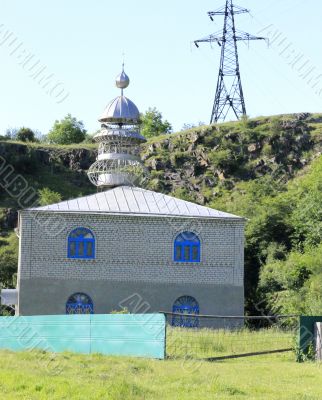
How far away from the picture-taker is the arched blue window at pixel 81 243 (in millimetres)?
32281

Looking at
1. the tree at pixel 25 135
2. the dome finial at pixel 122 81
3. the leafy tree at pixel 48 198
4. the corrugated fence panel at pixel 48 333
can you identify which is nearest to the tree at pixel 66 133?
the tree at pixel 25 135

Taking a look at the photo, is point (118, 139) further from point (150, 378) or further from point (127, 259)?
point (150, 378)

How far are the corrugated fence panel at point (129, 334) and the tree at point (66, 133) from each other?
200 feet

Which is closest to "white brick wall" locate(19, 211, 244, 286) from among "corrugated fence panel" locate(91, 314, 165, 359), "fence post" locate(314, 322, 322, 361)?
"corrugated fence panel" locate(91, 314, 165, 359)

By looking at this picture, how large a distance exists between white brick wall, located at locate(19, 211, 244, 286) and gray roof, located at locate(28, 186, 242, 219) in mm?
251

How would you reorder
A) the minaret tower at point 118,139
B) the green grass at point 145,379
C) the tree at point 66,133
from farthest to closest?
the tree at point 66,133, the minaret tower at point 118,139, the green grass at point 145,379

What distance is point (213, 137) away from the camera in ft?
216

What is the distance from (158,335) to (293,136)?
46.2 metres

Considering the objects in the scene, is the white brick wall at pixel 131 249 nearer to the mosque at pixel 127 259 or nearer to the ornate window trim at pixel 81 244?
the mosque at pixel 127 259

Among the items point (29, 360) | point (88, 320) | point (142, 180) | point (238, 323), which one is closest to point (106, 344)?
point (88, 320)

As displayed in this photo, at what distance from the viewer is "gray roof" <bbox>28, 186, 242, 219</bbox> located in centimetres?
3278

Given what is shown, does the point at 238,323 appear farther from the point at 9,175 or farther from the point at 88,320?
the point at 9,175

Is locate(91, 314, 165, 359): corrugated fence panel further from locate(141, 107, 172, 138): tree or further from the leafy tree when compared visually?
locate(141, 107, 172, 138): tree

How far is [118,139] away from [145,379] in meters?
29.9
